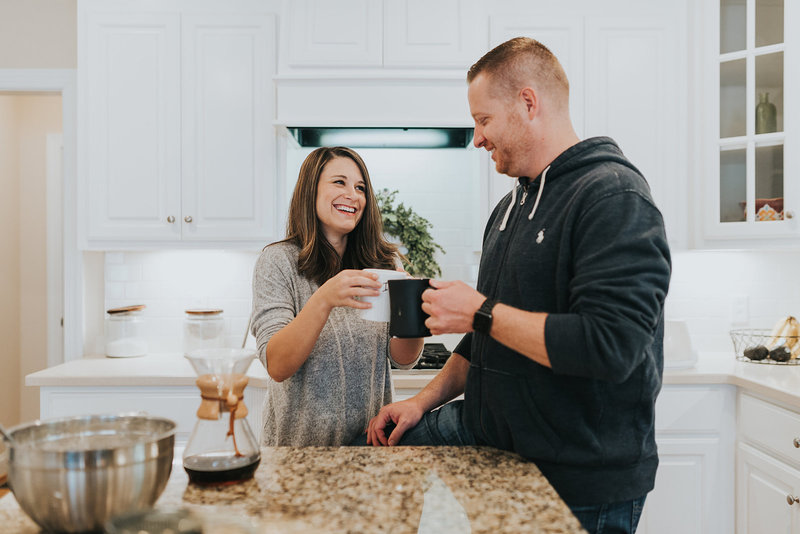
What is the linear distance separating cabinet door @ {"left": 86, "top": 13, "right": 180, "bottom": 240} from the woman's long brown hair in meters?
1.22

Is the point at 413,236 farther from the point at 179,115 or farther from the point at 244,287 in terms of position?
the point at 179,115

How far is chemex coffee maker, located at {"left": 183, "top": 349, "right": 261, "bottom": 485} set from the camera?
0.98 m

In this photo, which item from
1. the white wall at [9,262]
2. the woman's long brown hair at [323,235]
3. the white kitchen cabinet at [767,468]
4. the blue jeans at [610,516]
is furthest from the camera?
the white wall at [9,262]

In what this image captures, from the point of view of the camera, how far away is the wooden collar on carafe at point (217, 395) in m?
0.98

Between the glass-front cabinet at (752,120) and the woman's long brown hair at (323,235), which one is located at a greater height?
the glass-front cabinet at (752,120)

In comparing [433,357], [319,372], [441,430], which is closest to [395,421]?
[441,430]

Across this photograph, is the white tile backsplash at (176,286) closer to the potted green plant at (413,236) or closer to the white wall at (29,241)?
the potted green plant at (413,236)

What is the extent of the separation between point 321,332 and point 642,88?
1.91 metres

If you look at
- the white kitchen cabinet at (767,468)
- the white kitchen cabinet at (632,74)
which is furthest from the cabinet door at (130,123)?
the white kitchen cabinet at (767,468)

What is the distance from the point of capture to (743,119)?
2.69m

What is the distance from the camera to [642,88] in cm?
275

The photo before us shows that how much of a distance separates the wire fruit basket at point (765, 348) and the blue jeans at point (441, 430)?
1.80 metres

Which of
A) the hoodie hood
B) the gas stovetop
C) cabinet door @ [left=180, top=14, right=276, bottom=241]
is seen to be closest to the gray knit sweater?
the hoodie hood

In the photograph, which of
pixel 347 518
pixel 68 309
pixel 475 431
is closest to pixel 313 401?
pixel 475 431
